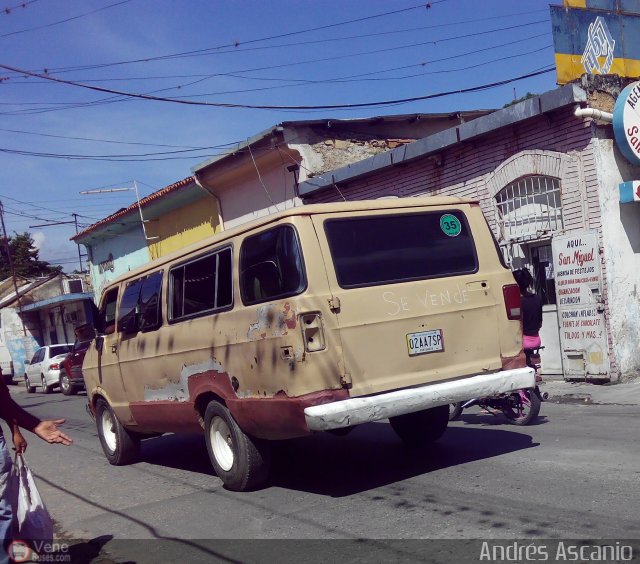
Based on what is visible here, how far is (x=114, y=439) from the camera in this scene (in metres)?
9.06

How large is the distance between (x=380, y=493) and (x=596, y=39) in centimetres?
948

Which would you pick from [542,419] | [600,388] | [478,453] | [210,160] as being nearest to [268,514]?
[478,453]

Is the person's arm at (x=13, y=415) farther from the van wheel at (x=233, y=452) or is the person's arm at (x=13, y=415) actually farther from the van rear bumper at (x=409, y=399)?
the van wheel at (x=233, y=452)

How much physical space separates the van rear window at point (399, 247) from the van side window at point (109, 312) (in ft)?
12.5

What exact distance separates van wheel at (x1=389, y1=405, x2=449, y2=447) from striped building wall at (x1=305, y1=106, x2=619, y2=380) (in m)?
4.96

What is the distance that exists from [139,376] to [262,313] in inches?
107

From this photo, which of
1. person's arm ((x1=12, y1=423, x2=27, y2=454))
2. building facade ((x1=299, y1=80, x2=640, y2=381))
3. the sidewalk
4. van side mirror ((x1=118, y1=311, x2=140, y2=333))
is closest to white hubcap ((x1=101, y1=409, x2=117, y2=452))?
van side mirror ((x1=118, y1=311, x2=140, y2=333))

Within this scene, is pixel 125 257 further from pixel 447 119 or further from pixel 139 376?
pixel 139 376

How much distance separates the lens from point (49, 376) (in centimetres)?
2517

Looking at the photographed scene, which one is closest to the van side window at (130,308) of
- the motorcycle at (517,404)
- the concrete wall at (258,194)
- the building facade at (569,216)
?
the motorcycle at (517,404)

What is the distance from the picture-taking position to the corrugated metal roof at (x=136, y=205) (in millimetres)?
22569

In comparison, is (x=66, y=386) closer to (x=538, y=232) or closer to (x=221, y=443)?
(x=538, y=232)

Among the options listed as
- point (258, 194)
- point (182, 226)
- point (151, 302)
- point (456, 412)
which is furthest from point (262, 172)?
point (151, 302)

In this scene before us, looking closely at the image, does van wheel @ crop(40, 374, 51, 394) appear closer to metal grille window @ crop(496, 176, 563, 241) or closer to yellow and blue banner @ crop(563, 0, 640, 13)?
metal grille window @ crop(496, 176, 563, 241)
